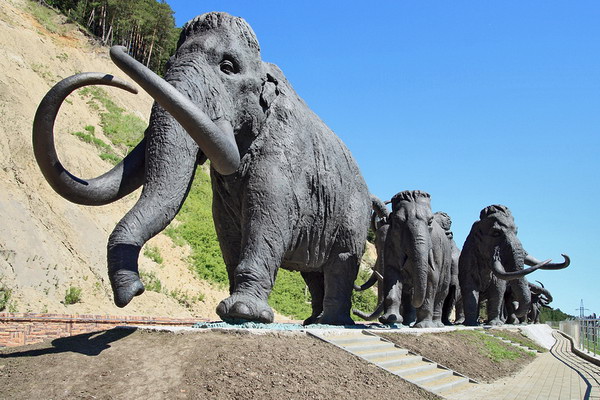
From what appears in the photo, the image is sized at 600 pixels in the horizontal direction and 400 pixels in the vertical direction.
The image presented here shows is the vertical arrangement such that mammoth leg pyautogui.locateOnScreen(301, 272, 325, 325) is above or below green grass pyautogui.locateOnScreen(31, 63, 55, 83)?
below

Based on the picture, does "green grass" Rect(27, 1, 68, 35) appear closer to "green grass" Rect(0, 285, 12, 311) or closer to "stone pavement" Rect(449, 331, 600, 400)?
"green grass" Rect(0, 285, 12, 311)

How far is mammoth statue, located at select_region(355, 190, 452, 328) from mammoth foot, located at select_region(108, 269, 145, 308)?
19.1 ft

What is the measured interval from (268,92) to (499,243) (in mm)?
10173

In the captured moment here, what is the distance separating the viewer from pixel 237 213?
6.61 m

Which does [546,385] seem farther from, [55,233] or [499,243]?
[55,233]

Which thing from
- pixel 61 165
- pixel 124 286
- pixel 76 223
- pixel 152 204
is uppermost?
pixel 76 223

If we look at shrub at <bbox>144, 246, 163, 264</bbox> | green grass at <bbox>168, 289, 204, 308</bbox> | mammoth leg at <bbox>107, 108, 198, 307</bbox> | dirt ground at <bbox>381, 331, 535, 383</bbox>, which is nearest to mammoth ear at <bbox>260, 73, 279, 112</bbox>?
mammoth leg at <bbox>107, 108, 198, 307</bbox>

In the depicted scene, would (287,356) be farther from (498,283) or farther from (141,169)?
(498,283)

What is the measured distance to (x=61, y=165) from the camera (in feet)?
15.3

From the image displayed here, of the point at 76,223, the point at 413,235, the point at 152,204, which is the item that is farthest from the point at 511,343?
the point at 76,223

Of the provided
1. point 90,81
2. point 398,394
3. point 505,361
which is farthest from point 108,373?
point 505,361

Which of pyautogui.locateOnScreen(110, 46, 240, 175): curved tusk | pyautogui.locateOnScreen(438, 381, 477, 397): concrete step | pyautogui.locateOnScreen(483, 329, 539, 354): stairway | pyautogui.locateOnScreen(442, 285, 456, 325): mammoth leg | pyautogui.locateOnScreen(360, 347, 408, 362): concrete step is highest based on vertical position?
pyautogui.locateOnScreen(110, 46, 240, 175): curved tusk

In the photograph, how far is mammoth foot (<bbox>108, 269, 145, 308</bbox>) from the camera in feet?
14.0

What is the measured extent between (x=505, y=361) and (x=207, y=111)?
7.60m
